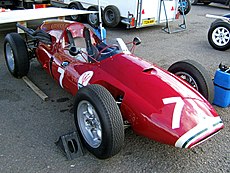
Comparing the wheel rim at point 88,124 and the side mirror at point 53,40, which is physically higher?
the side mirror at point 53,40

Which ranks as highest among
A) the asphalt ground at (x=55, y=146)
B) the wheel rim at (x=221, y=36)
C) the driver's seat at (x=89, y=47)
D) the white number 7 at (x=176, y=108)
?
the driver's seat at (x=89, y=47)

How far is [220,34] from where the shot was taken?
274 inches

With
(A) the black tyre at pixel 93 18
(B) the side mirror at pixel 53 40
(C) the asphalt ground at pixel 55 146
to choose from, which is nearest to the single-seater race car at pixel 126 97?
(B) the side mirror at pixel 53 40

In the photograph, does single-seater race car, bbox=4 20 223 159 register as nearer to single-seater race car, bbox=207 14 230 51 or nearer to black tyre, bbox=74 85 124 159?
black tyre, bbox=74 85 124 159

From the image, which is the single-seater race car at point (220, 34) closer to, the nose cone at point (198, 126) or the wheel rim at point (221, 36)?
the wheel rim at point (221, 36)

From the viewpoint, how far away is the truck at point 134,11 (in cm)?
820

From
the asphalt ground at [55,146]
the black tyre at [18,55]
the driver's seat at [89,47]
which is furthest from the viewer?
the black tyre at [18,55]

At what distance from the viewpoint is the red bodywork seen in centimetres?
257

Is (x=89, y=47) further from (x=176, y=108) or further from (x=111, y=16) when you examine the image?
(x=111, y=16)

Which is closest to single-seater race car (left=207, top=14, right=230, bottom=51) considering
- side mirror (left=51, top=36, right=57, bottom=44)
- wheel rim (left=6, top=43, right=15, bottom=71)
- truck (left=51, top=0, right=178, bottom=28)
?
truck (left=51, top=0, right=178, bottom=28)

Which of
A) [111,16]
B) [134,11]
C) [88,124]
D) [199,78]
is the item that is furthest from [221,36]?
[88,124]

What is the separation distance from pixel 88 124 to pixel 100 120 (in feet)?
1.49

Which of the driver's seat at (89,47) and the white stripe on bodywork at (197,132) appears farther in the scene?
the driver's seat at (89,47)

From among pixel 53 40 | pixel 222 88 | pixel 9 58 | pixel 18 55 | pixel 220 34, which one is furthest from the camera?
pixel 220 34
